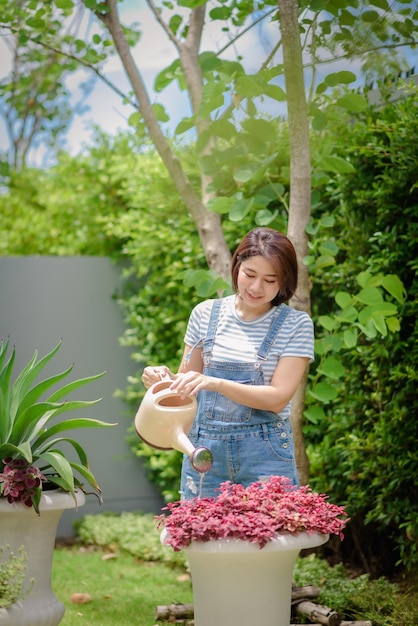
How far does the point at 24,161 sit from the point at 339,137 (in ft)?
27.7

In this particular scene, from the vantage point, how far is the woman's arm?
2.12 m

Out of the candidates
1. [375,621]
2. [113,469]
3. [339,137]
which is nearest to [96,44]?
[339,137]

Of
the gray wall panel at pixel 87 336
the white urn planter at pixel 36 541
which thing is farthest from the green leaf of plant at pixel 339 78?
the gray wall panel at pixel 87 336

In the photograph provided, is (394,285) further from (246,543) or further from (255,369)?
(246,543)

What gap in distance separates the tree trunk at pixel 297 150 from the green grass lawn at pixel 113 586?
0.99m

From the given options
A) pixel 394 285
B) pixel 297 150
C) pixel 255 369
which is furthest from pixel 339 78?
pixel 255 369

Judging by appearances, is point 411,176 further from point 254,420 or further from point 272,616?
point 272,616

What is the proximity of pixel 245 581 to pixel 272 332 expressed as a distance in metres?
0.68

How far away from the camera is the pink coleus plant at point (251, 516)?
6.50ft

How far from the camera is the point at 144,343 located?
200 inches

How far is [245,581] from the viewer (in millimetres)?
2053

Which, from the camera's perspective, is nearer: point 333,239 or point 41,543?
point 41,543

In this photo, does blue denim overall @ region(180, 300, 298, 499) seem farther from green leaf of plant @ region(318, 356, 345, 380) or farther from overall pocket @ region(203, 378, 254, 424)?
green leaf of plant @ region(318, 356, 345, 380)

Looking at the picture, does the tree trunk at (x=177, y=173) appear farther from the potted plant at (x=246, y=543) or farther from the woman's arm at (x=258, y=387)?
the potted plant at (x=246, y=543)
